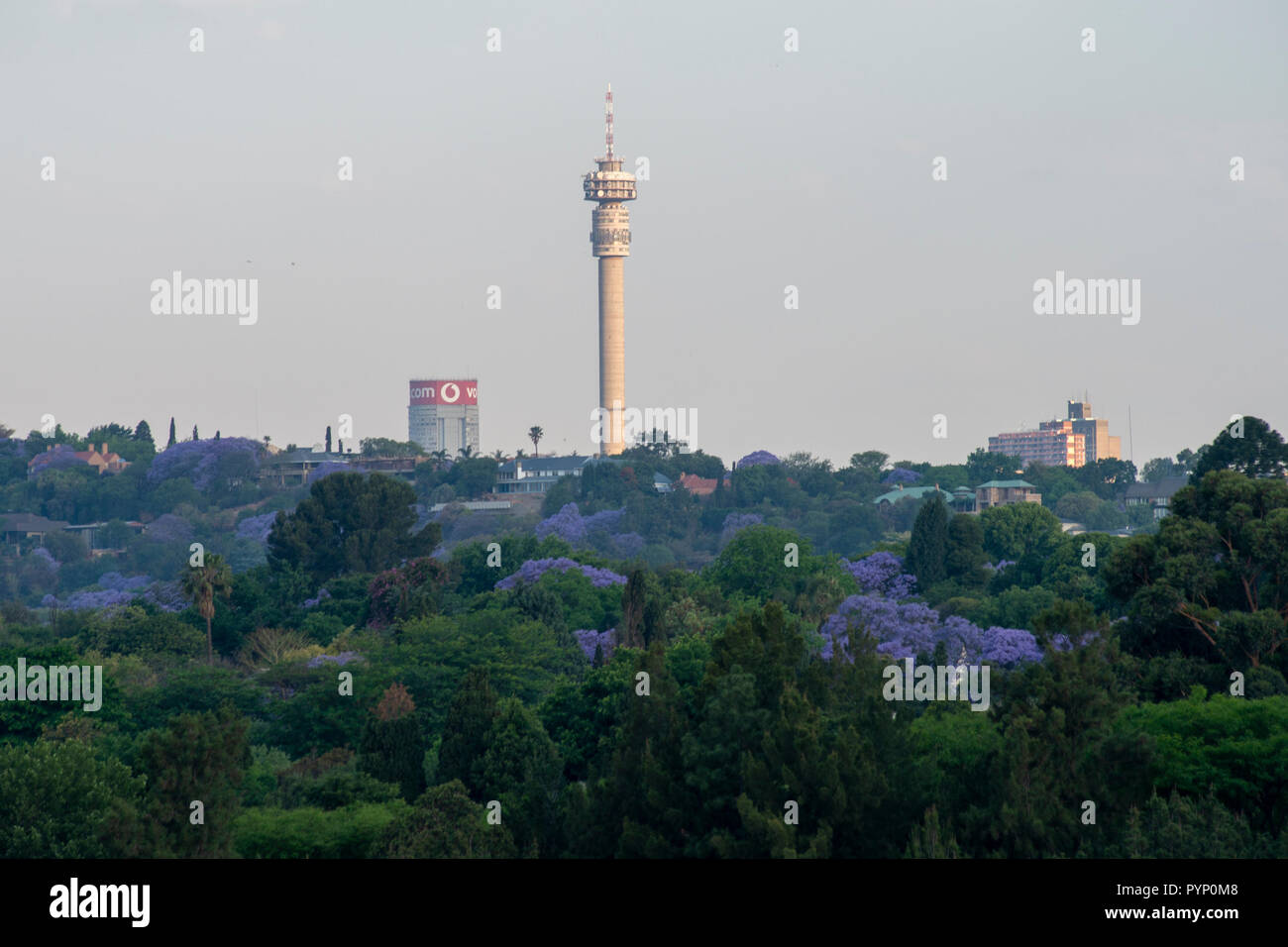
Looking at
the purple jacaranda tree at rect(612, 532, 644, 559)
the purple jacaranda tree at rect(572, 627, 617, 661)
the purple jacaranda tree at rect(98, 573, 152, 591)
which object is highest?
the purple jacaranda tree at rect(612, 532, 644, 559)

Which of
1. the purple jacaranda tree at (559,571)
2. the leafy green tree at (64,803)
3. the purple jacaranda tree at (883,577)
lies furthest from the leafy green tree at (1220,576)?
the purple jacaranda tree at (559,571)

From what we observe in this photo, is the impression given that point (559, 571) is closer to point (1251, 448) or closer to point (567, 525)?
point (1251, 448)

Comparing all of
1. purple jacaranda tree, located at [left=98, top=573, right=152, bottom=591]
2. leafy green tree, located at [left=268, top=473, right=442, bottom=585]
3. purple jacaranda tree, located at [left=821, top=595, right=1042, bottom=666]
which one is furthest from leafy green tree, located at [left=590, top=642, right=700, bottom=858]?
purple jacaranda tree, located at [left=98, top=573, right=152, bottom=591]

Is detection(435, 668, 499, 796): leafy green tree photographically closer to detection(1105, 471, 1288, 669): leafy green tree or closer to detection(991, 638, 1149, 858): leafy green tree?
detection(991, 638, 1149, 858): leafy green tree
